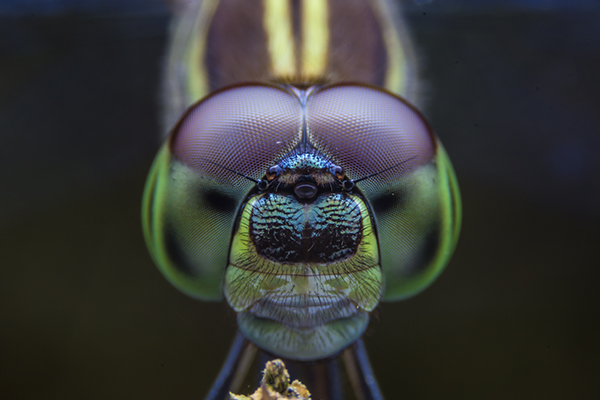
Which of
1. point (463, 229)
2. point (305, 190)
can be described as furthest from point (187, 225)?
point (463, 229)

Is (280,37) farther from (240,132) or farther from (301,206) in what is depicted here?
(301,206)

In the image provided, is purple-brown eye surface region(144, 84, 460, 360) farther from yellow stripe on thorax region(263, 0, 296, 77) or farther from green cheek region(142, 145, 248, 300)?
yellow stripe on thorax region(263, 0, 296, 77)

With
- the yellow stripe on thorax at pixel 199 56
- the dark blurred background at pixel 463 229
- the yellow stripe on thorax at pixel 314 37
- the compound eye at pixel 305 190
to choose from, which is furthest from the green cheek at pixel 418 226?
the dark blurred background at pixel 463 229

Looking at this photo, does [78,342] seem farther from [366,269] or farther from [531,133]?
[531,133]

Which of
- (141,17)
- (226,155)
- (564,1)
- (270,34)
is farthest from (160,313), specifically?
(564,1)

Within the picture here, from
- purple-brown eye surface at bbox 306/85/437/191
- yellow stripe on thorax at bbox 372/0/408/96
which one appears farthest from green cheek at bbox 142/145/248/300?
yellow stripe on thorax at bbox 372/0/408/96

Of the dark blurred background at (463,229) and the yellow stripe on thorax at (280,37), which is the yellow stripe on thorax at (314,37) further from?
the dark blurred background at (463,229)
